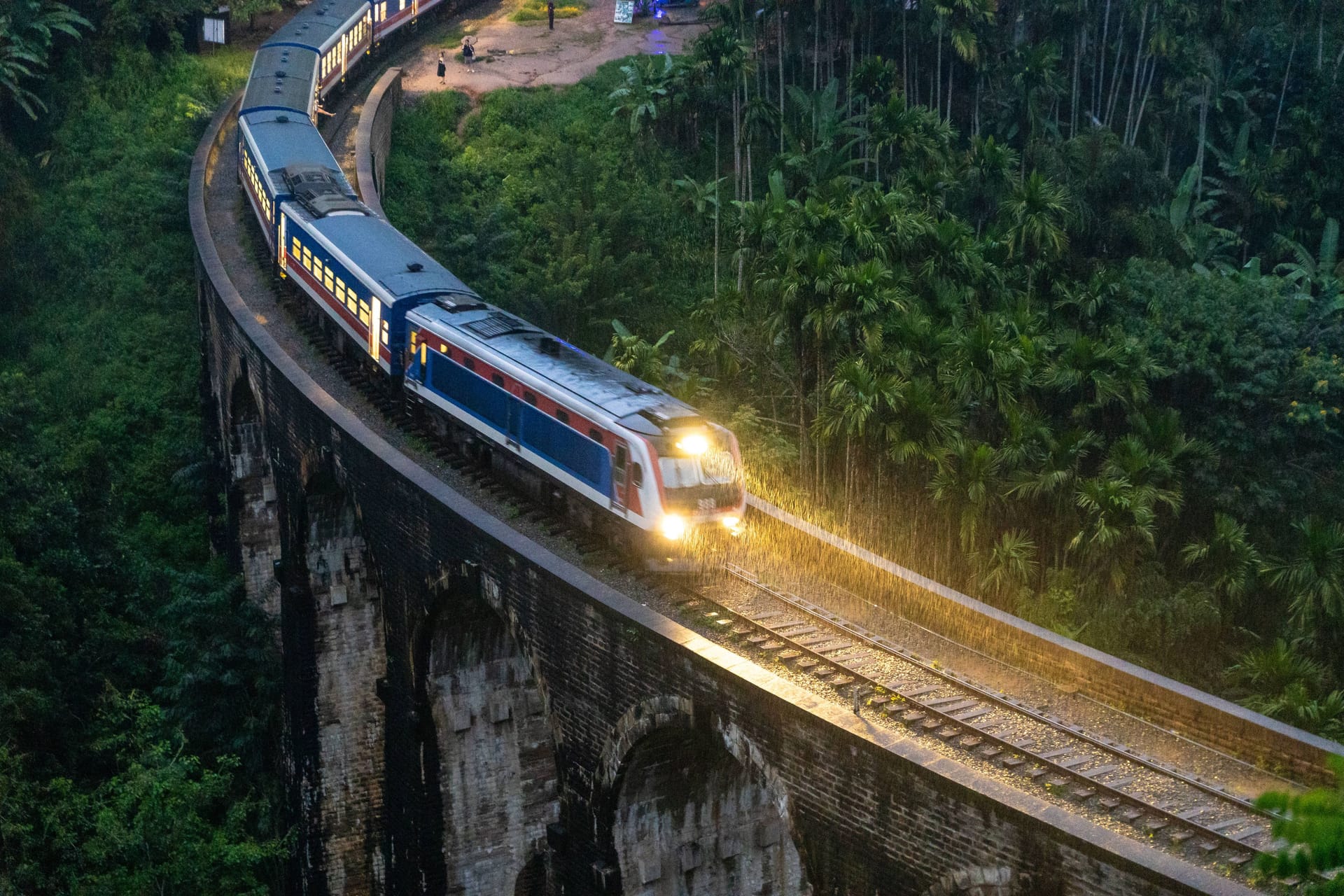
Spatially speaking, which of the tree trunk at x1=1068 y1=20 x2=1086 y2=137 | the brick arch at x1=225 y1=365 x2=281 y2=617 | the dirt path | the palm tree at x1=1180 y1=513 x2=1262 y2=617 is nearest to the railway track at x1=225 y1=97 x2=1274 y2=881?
the palm tree at x1=1180 y1=513 x2=1262 y2=617

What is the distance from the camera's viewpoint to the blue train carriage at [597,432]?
1958 cm

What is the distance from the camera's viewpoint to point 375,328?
2622 cm

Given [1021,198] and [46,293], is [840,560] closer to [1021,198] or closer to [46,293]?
[1021,198]

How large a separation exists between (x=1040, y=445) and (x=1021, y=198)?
22.6 feet

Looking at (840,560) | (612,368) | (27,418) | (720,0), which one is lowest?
(27,418)

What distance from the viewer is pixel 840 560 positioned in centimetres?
2033

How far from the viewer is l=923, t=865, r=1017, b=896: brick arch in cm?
1338

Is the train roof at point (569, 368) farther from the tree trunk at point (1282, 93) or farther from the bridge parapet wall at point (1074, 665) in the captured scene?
the tree trunk at point (1282, 93)

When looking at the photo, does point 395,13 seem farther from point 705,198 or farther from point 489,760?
point 489,760

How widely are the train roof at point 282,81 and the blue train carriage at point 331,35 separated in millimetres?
453

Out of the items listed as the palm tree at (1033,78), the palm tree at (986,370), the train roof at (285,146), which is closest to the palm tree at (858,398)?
the palm tree at (986,370)

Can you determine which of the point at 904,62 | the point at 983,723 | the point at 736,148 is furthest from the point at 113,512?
the point at 983,723

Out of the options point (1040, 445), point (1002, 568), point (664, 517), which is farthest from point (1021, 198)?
point (664, 517)

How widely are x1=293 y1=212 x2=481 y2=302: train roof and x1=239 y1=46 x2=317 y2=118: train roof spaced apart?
10032 mm
